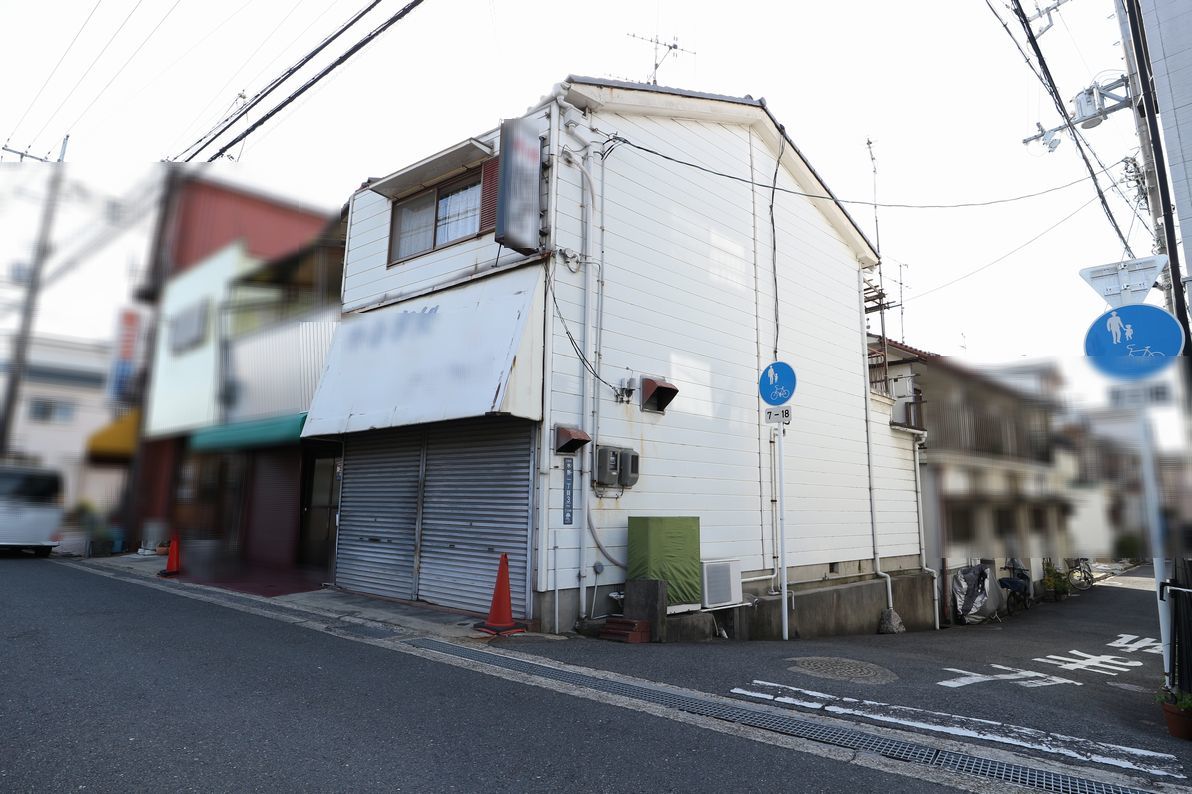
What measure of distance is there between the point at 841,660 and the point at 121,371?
20315 mm

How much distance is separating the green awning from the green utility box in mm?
6408

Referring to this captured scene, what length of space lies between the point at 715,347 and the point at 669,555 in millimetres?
3925

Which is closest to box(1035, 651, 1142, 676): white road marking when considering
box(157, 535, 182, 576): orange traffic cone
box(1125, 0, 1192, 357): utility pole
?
box(1125, 0, 1192, 357): utility pole

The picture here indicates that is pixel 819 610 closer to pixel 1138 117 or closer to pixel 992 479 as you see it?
pixel 992 479

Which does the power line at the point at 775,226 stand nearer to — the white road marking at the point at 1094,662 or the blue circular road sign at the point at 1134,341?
the white road marking at the point at 1094,662

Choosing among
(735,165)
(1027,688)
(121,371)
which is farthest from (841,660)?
(121,371)

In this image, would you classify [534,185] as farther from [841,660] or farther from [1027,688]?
[1027,688]

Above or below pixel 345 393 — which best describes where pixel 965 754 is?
below

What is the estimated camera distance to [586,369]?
29.2 feet

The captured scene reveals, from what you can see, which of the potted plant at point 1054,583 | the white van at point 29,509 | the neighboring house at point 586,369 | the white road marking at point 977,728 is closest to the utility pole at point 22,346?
the white van at point 29,509

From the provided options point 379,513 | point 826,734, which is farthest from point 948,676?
point 379,513

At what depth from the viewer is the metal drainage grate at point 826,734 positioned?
363cm

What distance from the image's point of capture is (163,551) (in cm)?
1683

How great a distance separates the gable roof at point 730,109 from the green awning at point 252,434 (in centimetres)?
748
